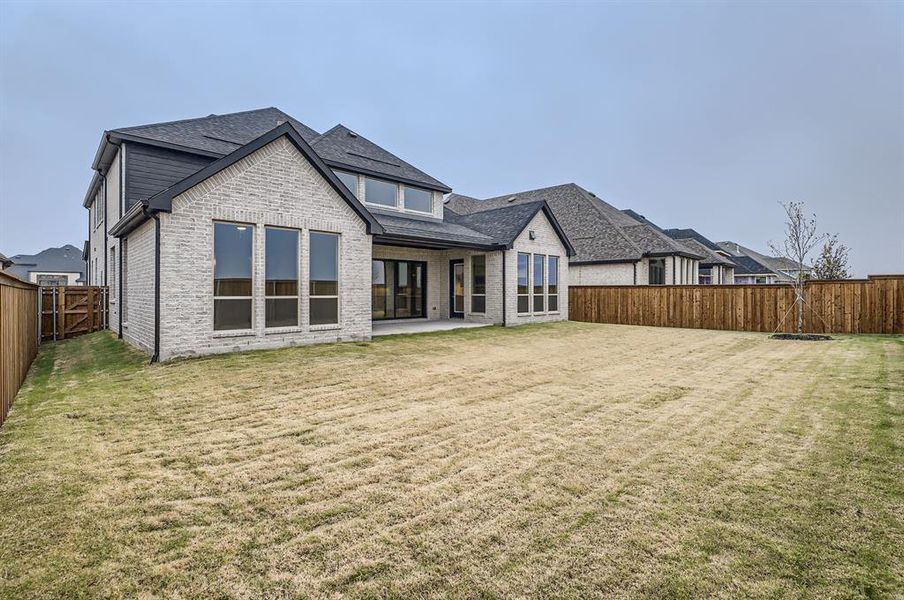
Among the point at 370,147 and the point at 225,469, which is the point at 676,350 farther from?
the point at 370,147

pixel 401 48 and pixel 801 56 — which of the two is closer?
pixel 801 56

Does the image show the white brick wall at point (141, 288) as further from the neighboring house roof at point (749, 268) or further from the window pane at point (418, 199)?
the neighboring house roof at point (749, 268)

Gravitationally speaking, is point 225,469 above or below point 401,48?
below

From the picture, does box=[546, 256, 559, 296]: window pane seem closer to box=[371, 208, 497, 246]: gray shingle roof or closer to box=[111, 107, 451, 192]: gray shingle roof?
box=[371, 208, 497, 246]: gray shingle roof

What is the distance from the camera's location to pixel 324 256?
1082 cm

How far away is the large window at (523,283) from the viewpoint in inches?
672

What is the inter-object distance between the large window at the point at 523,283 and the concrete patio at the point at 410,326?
77.7 inches

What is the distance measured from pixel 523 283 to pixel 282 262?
10253 millimetres

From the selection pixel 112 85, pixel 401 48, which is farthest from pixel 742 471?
pixel 112 85

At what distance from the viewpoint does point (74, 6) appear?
36312 millimetres

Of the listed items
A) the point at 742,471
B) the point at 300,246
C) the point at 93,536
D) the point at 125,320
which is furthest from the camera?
the point at 125,320

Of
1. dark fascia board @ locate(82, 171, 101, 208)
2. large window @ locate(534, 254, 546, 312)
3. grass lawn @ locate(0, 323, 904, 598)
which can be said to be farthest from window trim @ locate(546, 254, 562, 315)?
dark fascia board @ locate(82, 171, 101, 208)

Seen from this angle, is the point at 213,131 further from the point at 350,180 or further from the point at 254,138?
the point at 350,180

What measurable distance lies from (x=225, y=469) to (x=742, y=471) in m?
4.62
